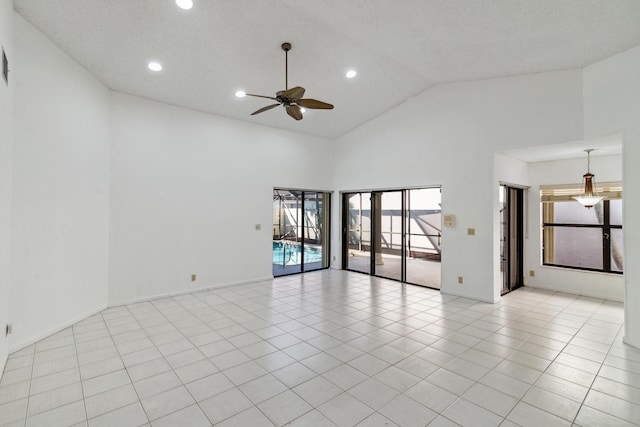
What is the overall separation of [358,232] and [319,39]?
4.60 metres

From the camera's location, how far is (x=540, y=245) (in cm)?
600

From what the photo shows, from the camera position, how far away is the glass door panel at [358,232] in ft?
24.1

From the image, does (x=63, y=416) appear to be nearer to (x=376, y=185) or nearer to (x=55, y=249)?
(x=55, y=249)

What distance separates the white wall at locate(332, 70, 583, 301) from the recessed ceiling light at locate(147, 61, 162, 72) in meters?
4.26

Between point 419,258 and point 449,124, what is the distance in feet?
16.7

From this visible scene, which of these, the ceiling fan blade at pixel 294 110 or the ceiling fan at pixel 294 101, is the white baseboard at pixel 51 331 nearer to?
the ceiling fan at pixel 294 101

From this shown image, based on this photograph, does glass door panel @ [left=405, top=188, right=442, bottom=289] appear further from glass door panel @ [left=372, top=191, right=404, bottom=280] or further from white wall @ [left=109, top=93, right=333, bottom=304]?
white wall @ [left=109, top=93, right=333, bottom=304]

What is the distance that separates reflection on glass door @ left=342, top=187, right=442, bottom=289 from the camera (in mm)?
6540

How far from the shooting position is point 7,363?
9.73 feet

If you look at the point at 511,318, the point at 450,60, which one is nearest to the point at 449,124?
the point at 450,60

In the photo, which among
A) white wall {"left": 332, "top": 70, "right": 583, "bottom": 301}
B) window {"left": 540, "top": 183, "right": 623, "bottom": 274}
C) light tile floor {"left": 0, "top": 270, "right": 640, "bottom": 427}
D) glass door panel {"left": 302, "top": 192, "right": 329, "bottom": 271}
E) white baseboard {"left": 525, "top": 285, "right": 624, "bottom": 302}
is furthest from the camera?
glass door panel {"left": 302, "top": 192, "right": 329, "bottom": 271}

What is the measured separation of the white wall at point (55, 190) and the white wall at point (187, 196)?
0.27m

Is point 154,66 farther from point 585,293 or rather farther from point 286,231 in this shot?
point 585,293

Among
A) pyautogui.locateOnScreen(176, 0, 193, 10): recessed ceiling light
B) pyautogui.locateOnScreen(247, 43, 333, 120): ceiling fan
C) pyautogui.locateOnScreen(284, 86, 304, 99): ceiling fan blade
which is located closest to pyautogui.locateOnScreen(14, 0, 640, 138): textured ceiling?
pyautogui.locateOnScreen(176, 0, 193, 10): recessed ceiling light
